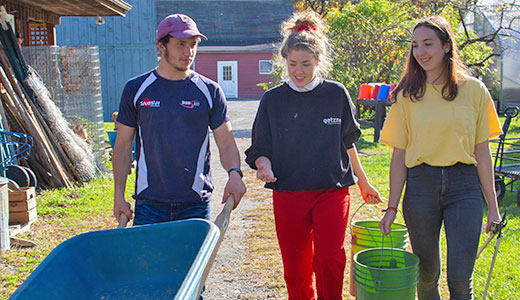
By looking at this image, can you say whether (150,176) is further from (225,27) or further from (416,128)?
(225,27)

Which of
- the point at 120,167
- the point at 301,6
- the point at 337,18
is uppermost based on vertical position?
the point at 301,6

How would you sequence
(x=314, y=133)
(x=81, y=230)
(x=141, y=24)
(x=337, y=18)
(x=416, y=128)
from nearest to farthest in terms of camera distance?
(x=416, y=128)
(x=314, y=133)
(x=81, y=230)
(x=337, y=18)
(x=141, y=24)

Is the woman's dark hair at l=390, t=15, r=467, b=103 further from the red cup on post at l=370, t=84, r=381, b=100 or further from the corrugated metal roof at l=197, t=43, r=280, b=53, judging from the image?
the corrugated metal roof at l=197, t=43, r=280, b=53

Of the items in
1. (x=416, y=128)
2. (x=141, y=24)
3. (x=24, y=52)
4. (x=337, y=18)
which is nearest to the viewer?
(x=416, y=128)

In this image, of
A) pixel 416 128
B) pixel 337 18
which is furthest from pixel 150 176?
pixel 337 18

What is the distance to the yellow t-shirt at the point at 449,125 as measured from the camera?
313cm

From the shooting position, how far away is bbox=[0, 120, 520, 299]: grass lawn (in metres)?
4.70

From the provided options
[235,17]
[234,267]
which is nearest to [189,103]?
[234,267]

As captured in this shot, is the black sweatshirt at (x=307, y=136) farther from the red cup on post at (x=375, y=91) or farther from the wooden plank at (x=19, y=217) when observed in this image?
the red cup on post at (x=375, y=91)

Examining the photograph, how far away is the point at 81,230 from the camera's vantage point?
646 centimetres

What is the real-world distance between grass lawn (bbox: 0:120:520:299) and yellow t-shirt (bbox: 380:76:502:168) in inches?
65.4

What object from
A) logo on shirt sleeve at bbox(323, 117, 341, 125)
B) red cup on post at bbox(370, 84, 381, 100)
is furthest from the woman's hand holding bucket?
red cup on post at bbox(370, 84, 381, 100)

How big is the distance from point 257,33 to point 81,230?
3214cm

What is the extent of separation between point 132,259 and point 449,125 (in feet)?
6.18
